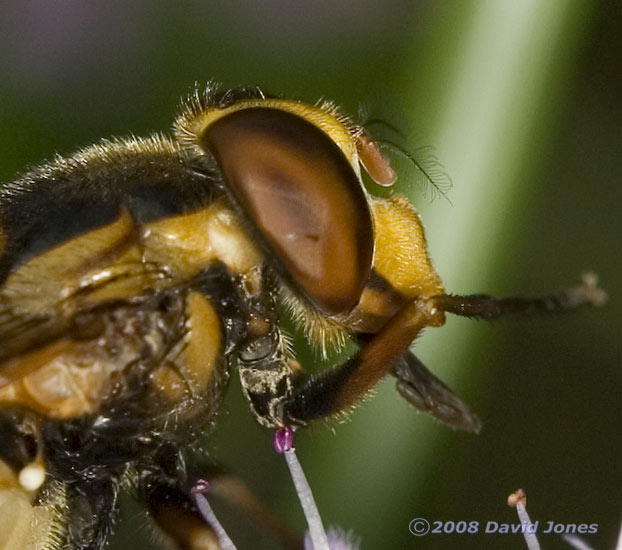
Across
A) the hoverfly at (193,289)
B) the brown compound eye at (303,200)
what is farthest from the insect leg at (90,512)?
the brown compound eye at (303,200)

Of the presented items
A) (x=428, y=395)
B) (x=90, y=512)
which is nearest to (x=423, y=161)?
(x=428, y=395)

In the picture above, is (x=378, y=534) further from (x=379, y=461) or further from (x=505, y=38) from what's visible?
(x=505, y=38)

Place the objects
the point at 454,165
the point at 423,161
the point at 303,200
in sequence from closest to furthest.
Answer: the point at 303,200 < the point at 423,161 < the point at 454,165

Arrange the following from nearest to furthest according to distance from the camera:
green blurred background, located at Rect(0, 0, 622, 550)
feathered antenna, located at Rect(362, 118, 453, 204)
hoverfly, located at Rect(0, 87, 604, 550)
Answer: hoverfly, located at Rect(0, 87, 604, 550), feathered antenna, located at Rect(362, 118, 453, 204), green blurred background, located at Rect(0, 0, 622, 550)

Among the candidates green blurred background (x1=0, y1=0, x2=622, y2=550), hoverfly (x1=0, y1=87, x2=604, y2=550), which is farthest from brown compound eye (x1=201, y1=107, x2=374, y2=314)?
green blurred background (x1=0, y1=0, x2=622, y2=550)

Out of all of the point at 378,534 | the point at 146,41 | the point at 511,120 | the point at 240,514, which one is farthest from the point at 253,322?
the point at 146,41

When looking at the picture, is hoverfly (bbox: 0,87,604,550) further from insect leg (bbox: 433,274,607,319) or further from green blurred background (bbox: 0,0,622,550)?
green blurred background (bbox: 0,0,622,550)

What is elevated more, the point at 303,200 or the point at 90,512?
the point at 303,200

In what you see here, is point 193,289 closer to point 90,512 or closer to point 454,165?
point 90,512

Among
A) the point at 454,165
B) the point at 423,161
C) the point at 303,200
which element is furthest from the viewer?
the point at 454,165
